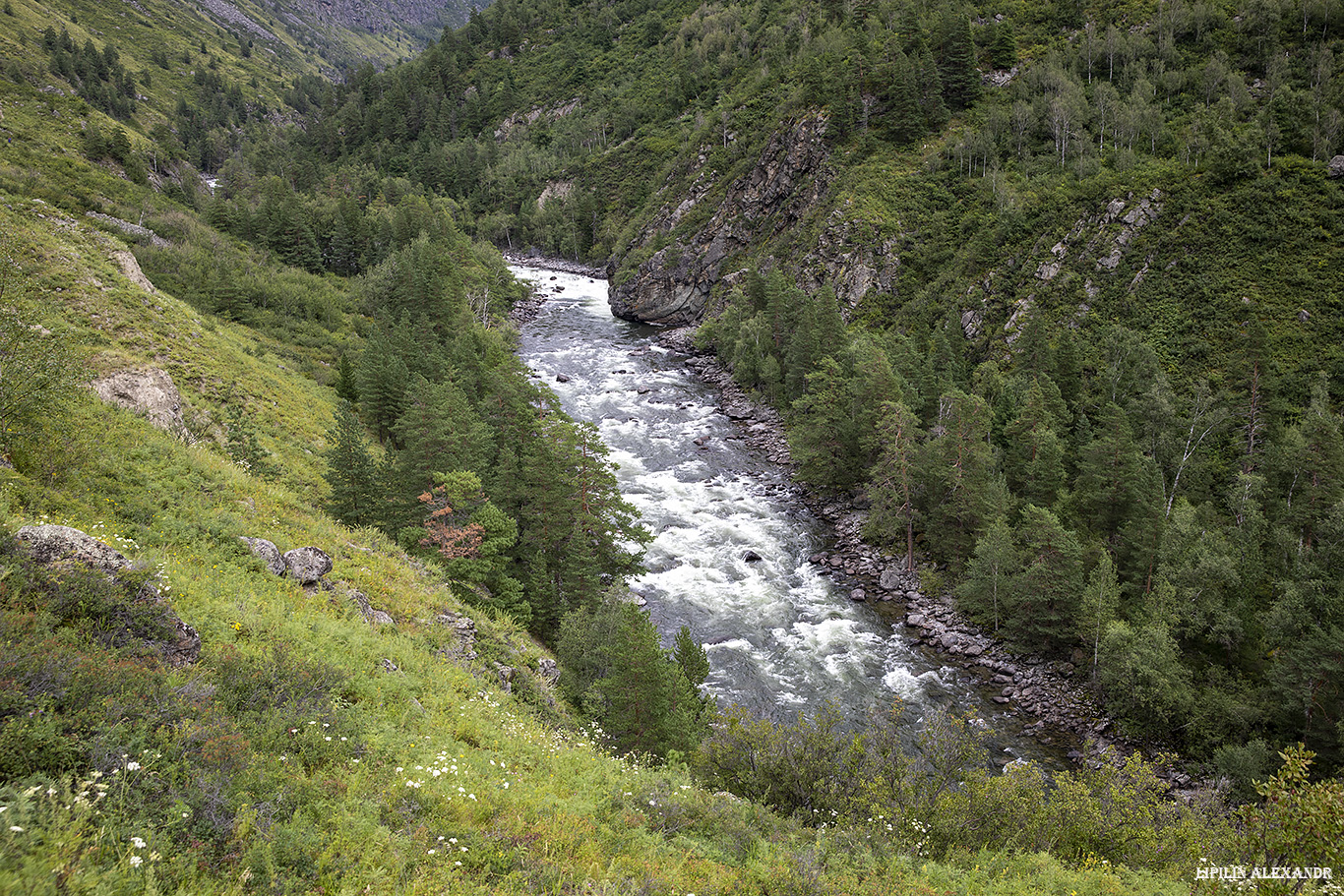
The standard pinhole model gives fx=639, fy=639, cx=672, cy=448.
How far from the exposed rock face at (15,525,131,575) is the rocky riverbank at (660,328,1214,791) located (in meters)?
27.3

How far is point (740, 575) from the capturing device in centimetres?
4559

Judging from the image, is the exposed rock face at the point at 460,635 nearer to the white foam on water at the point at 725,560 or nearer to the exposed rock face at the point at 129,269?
the white foam on water at the point at 725,560

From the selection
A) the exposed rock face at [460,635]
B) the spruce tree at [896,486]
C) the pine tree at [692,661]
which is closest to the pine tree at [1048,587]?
the spruce tree at [896,486]

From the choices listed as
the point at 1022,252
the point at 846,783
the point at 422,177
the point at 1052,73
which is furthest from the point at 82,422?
the point at 422,177

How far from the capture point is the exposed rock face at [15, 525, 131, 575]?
10.9 m

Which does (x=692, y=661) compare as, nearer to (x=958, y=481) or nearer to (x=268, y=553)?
(x=268, y=553)

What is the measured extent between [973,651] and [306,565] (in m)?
36.5

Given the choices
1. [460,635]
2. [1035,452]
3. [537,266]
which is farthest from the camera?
[537,266]

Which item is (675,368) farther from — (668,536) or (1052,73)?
(1052,73)

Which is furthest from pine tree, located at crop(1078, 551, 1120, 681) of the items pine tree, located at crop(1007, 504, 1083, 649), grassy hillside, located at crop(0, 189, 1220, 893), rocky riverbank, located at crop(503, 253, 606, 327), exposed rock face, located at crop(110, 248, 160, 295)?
rocky riverbank, located at crop(503, 253, 606, 327)

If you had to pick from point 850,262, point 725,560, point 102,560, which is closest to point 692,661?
point 725,560

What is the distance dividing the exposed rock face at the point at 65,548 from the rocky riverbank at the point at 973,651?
27261 mm

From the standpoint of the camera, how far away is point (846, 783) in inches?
749

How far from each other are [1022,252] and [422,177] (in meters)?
163
